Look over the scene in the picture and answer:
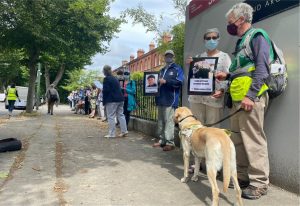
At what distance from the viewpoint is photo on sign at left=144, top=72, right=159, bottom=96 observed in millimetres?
8898

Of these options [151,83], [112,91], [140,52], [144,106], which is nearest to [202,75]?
[151,83]

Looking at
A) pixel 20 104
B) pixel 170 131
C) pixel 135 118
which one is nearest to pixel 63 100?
pixel 20 104

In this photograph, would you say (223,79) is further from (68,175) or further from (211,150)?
(68,175)

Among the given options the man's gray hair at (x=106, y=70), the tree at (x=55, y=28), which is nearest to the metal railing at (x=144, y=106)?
the man's gray hair at (x=106, y=70)

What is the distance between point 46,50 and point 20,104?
10431 mm

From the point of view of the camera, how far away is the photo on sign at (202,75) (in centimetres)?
576

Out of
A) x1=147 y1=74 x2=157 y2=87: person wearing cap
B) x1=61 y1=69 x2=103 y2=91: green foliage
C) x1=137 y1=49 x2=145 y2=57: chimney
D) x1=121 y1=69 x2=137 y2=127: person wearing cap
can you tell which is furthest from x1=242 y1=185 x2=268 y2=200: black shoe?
x1=137 y1=49 x2=145 y2=57: chimney

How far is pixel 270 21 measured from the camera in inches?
Answer: 208

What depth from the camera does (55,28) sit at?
20297mm

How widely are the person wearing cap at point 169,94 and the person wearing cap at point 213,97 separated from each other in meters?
1.49

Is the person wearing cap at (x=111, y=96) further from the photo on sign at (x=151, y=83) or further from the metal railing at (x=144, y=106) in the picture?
the photo on sign at (x=151, y=83)

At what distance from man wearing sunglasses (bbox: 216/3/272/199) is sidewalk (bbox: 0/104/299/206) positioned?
1.17 ft

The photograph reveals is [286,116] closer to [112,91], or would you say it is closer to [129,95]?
[112,91]

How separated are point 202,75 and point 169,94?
203 centimetres
